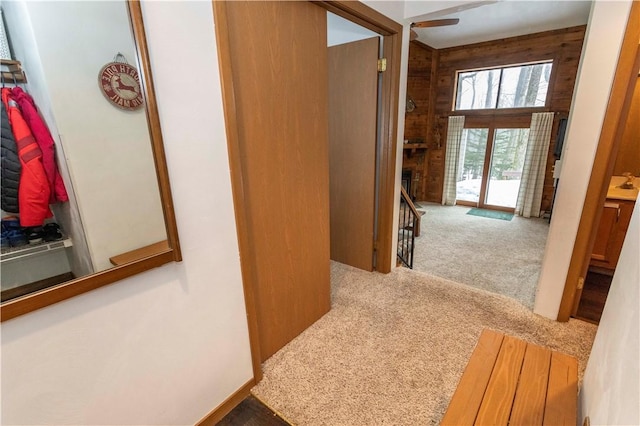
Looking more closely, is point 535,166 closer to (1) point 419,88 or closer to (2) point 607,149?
(1) point 419,88

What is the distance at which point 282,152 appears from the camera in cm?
162

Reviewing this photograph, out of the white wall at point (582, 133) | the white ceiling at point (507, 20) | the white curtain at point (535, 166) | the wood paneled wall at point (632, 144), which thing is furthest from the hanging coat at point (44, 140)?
the white curtain at point (535, 166)

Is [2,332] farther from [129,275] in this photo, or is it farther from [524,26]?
[524,26]

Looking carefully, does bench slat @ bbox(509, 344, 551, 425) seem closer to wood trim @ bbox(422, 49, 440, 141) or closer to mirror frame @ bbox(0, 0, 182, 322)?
mirror frame @ bbox(0, 0, 182, 322)

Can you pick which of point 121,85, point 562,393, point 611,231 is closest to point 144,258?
point 121,85

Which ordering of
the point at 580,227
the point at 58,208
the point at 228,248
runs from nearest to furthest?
the point at 58,208
the point at 228,248
the point at 580,227

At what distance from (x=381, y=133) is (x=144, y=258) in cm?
200

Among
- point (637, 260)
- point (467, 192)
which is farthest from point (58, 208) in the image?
point (467, 192)

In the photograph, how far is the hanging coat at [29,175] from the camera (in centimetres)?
79

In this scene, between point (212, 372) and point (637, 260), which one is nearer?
point (637, 260)

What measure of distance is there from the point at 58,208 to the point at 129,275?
0.98 feet

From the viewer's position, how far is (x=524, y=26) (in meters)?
4.41

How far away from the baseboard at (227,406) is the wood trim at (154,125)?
2.71 feet

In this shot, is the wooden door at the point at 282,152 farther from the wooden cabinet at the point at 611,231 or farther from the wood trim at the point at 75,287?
the wooden cabinet at the point at 611,231
